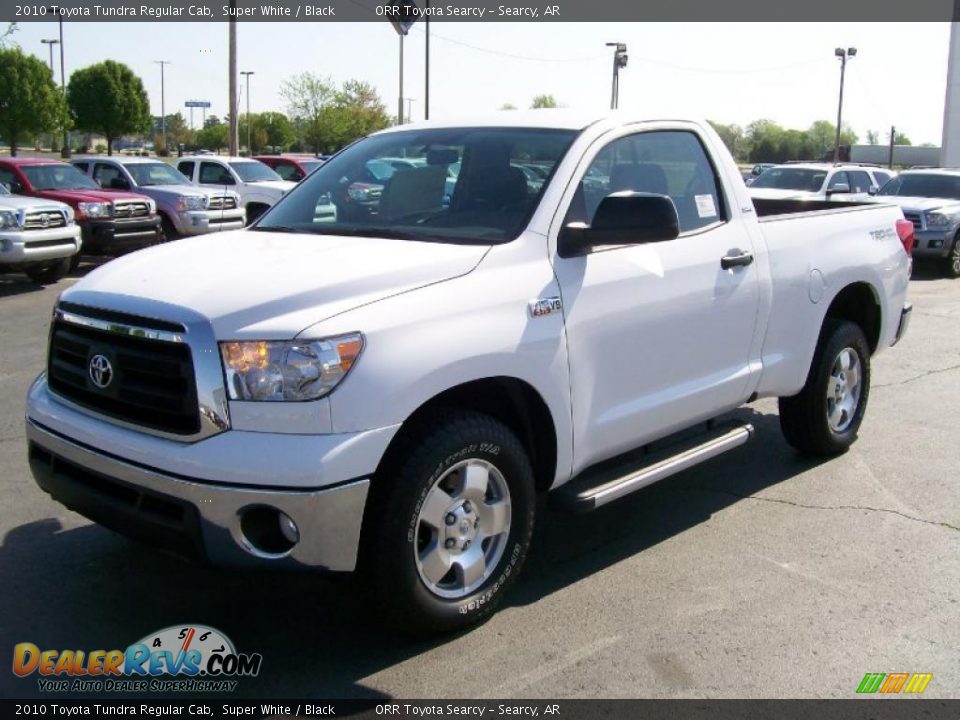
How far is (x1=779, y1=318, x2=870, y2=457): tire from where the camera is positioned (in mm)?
5852

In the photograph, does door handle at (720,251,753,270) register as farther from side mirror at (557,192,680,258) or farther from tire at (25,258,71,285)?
tire at (25,258,71,285)

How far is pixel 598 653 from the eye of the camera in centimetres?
379

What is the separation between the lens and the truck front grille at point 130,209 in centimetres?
1563

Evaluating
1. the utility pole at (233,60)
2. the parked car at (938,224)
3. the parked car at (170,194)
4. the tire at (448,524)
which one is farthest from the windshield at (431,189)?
the utility pole at (233,60)

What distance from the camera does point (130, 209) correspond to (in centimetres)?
1584

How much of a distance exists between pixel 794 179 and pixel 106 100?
174 ft

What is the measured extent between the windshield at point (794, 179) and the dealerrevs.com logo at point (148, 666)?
55.5 feet

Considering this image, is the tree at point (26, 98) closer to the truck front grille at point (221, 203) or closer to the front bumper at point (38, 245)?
the truck front grille at point (221, 203)

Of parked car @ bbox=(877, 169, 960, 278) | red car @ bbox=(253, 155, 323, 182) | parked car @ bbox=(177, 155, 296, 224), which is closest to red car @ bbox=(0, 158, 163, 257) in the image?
parked car @ bbox=(177, 155, 296, 224)

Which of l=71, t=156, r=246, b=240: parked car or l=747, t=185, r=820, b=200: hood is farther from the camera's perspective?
l=71, t=156, r=246, b=240: parked car

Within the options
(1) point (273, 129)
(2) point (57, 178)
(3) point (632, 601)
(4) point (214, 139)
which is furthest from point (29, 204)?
(4) point (214, 139)

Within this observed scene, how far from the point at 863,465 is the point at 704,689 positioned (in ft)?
10.0

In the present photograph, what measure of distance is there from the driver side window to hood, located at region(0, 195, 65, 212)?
35.3ft

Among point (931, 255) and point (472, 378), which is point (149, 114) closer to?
point (931, 255)
